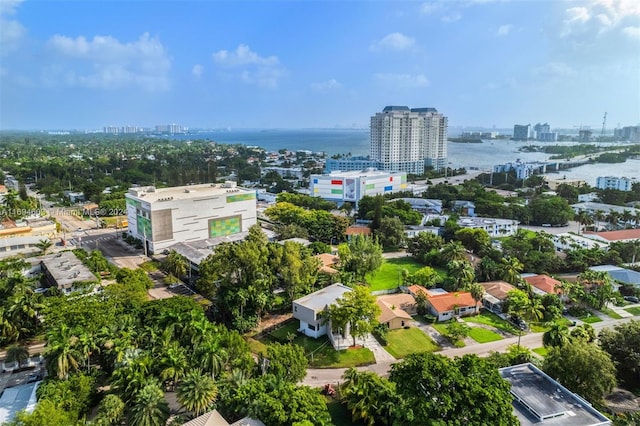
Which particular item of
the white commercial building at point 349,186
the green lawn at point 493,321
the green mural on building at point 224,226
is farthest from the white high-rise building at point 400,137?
the green lawn at point 493,321

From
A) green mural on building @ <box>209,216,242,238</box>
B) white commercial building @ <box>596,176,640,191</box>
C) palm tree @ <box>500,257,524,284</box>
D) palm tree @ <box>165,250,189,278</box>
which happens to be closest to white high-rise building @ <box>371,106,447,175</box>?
white commercial building @ <box>596,176,640,191</box>

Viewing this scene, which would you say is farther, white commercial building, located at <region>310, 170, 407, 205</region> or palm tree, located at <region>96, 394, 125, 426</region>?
white commercial building, located at <region>310, 170, 407, 205</region>

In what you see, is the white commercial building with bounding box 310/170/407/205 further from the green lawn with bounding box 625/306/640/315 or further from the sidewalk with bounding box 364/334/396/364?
the sidewalk with bounding box 364/334/396/364

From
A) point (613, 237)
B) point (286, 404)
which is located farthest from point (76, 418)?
point (613, 237)

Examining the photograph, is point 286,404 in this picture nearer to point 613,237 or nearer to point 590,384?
point 590,384

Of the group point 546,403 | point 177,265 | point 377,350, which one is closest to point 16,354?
point 177,265

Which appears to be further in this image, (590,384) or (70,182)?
(70,182)

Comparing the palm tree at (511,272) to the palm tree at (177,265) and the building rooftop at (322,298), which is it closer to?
the building rooftop at (322,298)
